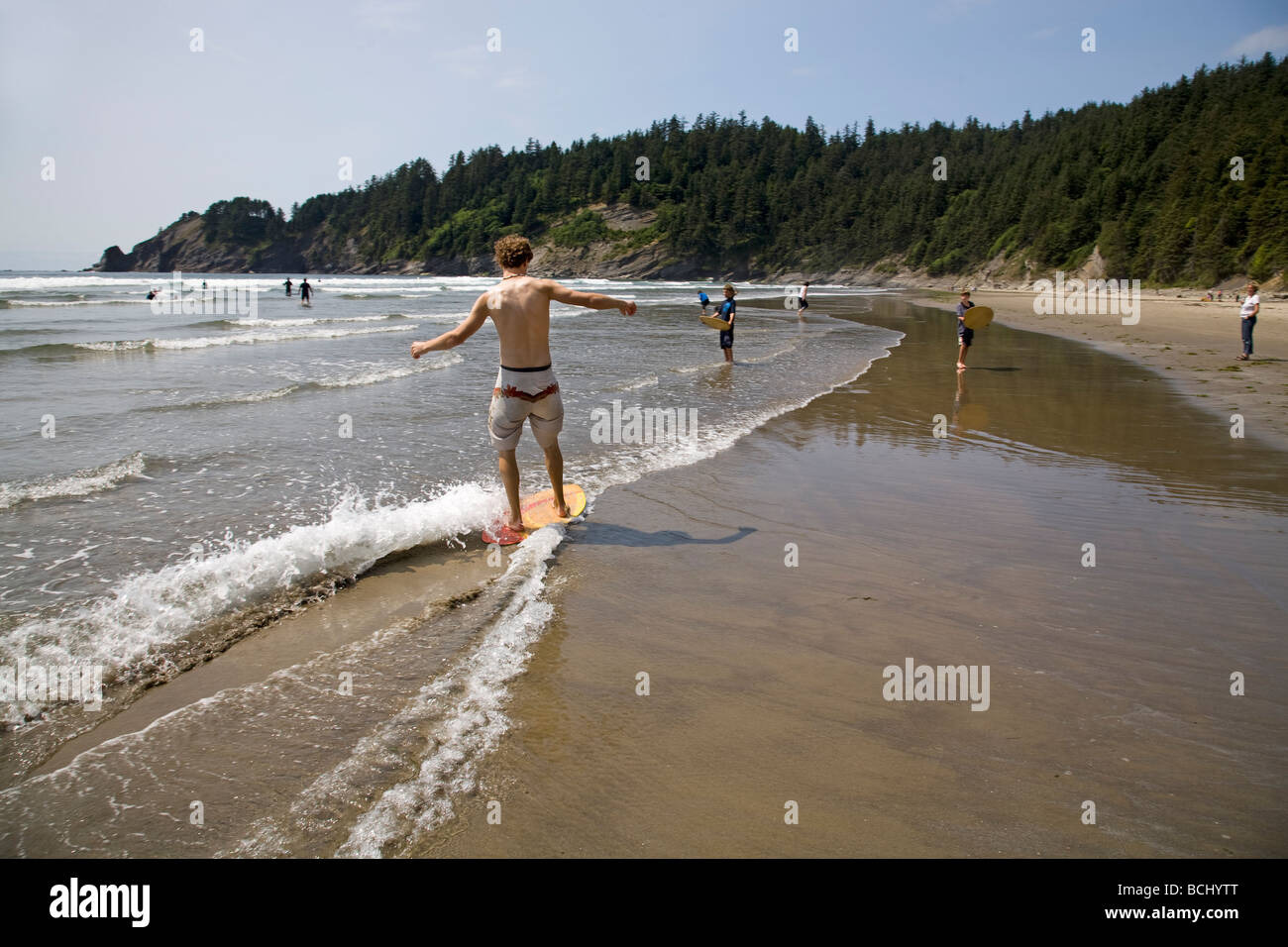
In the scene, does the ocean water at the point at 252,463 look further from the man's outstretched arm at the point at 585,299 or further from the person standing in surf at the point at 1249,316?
the person standing in surf at the point at 1249,316

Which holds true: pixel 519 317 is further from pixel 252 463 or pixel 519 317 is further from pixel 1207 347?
pixel 1207 347

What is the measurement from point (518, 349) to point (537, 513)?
153cm

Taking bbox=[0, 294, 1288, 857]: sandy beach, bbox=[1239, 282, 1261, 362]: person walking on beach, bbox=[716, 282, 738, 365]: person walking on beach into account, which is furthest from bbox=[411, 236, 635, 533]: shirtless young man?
bbox=[1239, 282, 1261, 362]: person walking on beach

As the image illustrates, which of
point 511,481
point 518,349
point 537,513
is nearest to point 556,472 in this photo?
point 511,481

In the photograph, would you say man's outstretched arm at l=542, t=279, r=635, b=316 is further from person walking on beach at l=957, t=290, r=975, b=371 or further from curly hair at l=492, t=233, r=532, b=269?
person walking on beach at l=957, t=290, r=975, b=371

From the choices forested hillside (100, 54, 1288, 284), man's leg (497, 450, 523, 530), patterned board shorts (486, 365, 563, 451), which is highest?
forested hillside (100, 54, 1288, 284)

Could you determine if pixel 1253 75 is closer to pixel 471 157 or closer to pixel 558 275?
pixel 558 275

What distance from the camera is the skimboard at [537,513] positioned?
610 centimetres

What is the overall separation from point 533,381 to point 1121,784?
4698 millimetres

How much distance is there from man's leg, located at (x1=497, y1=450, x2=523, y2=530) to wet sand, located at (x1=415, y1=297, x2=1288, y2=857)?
689 millimetres

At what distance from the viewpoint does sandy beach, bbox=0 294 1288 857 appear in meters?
2.71

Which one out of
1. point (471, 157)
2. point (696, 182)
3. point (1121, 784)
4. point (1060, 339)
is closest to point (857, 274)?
point (696, 182)

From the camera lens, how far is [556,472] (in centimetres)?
633

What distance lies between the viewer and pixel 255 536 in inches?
230
